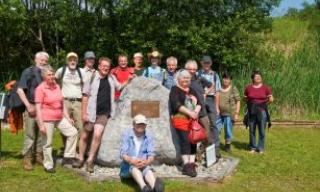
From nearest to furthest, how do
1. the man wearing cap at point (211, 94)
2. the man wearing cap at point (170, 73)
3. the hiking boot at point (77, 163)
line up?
1. the hiking boot at point (77, 163)
2. the man wearing cap at point (170, 73)
3. the man wearing cap at point (211, 94)

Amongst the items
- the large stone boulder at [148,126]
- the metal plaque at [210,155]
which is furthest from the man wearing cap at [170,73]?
the metal plaque at [210,155]

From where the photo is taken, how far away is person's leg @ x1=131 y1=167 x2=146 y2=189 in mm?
7207

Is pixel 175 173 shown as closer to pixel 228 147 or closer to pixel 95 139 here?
pixel 95 139

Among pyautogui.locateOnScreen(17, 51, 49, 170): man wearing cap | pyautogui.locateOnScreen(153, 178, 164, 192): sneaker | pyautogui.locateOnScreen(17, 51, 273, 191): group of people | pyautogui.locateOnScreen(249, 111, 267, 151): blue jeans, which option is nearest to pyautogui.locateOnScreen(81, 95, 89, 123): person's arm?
pyautogui.locateOnScreen(17, 51, 273, 191): group of people

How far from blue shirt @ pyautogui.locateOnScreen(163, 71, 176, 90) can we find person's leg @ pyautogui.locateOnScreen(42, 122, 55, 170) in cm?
193

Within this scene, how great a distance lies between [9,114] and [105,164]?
5.48 feet

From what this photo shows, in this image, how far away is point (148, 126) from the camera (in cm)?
861

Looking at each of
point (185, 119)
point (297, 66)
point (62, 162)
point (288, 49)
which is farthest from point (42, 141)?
point (288, 49)

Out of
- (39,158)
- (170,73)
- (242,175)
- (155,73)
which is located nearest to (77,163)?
(39,158)

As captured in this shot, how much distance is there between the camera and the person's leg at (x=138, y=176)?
7207 millimetres

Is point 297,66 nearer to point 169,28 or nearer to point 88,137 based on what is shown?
point 169,28

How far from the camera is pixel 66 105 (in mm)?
8820

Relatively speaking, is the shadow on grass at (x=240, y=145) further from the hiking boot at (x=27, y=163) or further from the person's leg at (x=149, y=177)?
the hiking boot at (x=27, y=163)

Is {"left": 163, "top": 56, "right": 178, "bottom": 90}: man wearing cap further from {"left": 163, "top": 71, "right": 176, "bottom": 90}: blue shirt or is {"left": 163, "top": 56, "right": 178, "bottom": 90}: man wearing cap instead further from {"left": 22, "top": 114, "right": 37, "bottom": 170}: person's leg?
{"left": 22, "top": 114, "right": 37, "bottom": 170}: person's leg
